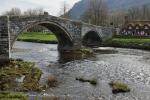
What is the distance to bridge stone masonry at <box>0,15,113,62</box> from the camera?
4978cm

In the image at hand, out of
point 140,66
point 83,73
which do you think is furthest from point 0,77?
point 140,66

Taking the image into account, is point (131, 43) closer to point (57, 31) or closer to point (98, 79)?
point (57, 31)

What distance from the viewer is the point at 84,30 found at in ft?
270

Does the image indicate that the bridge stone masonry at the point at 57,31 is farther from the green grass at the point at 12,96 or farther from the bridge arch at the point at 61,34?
the green grass at the point at 12,96

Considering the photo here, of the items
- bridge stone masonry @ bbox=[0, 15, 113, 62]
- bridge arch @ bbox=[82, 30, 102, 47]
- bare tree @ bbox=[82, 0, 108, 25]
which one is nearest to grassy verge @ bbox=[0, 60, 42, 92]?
bridge stone masonry @ bbox=[0, 15, 113, 62]

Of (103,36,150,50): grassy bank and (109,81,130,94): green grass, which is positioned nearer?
(109,81,130,94): green grass

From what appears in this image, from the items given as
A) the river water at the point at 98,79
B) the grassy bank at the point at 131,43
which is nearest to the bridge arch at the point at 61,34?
the river water at the point at 98,79

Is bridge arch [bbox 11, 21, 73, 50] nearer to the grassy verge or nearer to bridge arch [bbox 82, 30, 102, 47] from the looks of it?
bridge arch [bbox 82, 30, 102, 47]

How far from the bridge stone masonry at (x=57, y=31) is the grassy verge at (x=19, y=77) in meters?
5.79

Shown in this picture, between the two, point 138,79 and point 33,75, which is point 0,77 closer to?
point 33,75

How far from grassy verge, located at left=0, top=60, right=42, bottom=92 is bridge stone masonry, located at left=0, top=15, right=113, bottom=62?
19.0ft

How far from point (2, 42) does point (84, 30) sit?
35.6 metres

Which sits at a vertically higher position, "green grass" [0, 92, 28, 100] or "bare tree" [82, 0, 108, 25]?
"bare tree" [82, 0, 108, 25]

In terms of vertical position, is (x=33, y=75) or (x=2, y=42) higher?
(x=2, y=42)
